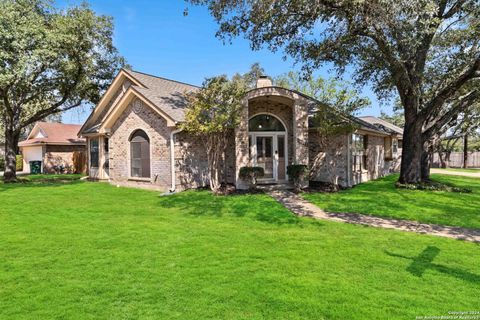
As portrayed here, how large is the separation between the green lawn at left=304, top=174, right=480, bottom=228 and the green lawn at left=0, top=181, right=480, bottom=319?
213 cm

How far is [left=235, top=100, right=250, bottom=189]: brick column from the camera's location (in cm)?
1291

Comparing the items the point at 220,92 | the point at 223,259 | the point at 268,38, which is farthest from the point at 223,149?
the point at 223,259

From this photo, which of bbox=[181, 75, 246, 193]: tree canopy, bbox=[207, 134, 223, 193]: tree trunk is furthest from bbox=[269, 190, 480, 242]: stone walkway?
bbox=[181, 75, 246, 193]: tree canopy

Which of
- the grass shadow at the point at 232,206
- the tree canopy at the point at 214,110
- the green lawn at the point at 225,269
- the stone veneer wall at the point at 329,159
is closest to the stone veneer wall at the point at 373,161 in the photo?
the stone veneer wall at the point at 329,159

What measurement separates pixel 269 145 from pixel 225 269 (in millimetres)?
9967

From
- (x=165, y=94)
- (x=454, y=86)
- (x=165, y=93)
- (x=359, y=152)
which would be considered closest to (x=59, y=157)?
(x=165, y=93)

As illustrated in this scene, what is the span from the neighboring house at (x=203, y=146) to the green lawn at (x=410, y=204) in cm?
254

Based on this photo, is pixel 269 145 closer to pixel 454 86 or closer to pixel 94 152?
pixel 454 86

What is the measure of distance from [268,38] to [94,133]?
12.2 meters

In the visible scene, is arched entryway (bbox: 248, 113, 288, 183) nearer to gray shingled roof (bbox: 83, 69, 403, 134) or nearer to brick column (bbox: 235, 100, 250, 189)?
brick column (bbox: 235, 100, 250, 189)

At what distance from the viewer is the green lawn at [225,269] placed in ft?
12.0

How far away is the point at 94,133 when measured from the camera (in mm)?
17594

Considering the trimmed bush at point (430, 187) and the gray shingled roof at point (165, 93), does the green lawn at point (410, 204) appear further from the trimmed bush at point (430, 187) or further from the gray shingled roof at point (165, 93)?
the gray shingled roof at point (165, 93)

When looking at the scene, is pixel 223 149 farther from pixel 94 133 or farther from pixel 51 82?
pixel 51 82
